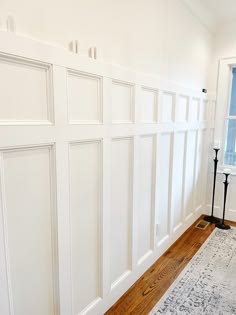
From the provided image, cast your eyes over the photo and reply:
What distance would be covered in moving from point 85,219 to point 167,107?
4.47 feet

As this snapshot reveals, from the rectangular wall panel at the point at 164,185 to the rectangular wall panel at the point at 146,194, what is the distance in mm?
135

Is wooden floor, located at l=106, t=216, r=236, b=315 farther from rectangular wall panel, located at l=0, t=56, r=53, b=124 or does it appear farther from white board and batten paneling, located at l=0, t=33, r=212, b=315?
rectangular wall panel, located at l=0, t=56, r=53, b=124

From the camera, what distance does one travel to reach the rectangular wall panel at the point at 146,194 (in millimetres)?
2025

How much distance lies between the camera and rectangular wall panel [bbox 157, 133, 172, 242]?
2.29m

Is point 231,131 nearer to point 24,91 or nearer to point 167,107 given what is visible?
point 167,107

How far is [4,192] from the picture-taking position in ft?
3.42

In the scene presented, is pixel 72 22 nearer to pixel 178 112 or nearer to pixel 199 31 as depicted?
pixel 178 112

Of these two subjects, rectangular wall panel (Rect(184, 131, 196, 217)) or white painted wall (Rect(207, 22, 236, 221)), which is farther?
white painted wall (Rect(207, 22, 236, 221))

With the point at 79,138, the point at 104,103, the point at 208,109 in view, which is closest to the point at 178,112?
the point at 208,109

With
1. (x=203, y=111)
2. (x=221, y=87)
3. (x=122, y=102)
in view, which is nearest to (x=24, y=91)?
(x=122, y=102)

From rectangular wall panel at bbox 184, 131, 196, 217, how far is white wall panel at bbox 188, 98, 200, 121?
0.18m

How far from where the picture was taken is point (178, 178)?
8.86ft

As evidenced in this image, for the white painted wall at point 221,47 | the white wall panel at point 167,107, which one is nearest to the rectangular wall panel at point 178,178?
the white wall panel at point 167,107

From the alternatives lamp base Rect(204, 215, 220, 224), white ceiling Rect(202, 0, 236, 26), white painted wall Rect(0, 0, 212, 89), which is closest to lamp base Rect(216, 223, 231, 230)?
lamp base Rect(204, 215, 220, 224)
